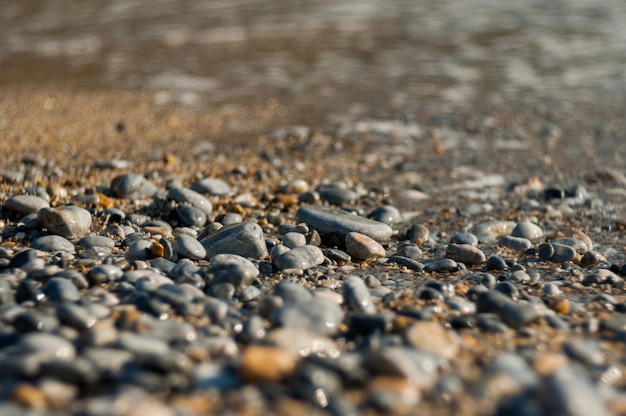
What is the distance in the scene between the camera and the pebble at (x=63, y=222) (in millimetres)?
2809

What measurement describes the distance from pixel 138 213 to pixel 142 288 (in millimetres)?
1272

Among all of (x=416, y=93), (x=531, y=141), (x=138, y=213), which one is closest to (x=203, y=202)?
(x=138, y=213)

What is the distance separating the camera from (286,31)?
1047 cm

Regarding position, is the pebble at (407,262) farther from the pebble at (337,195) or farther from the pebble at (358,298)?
the pebble at (337,195)

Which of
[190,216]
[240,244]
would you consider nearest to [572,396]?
[240,244]

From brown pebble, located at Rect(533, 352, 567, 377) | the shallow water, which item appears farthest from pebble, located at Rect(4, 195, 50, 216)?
the shallow water

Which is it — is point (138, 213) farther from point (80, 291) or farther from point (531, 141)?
point (531, 141)

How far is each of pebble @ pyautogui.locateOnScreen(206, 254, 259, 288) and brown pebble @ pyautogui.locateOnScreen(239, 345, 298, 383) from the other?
684mm

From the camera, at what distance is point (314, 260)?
106 inches

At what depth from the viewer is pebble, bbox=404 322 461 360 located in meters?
1.78

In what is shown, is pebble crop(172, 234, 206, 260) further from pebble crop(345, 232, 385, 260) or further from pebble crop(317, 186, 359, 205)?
pebble crop(317, 186, 359, 205)

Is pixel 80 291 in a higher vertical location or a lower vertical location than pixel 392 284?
higher

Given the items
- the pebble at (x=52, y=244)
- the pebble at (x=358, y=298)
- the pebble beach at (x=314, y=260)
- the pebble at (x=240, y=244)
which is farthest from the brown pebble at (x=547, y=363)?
the pebble at (x=52, y=244)

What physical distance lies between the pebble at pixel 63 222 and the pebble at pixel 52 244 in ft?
0.43
